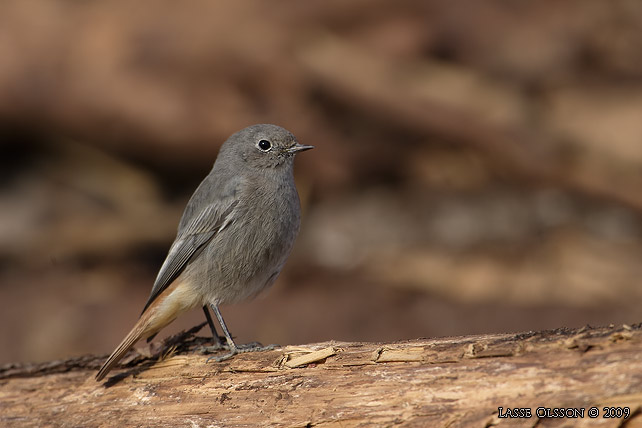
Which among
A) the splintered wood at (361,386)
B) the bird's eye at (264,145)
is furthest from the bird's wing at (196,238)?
the bird's eye at (264,145)

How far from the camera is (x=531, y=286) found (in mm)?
10391

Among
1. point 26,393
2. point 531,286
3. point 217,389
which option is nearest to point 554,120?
point 531,286

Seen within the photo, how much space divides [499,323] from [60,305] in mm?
6934

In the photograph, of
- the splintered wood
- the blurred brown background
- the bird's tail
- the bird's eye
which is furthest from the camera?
the blurred brown background

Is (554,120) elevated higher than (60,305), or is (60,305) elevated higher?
(554,120)

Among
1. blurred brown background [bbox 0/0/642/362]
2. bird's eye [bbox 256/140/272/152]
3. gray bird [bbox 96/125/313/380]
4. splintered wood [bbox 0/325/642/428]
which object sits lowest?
splintered wood [bbox 0/325/642/428]

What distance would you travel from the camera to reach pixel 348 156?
10.8 meters

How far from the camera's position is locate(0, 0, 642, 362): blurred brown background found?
10203 mm

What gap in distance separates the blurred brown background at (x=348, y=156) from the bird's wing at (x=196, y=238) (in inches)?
168

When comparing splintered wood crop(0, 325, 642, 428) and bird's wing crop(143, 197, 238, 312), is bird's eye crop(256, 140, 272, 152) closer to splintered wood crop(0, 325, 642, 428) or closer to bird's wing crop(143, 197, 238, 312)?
bird's wing crop(143, 197, 238, 312)

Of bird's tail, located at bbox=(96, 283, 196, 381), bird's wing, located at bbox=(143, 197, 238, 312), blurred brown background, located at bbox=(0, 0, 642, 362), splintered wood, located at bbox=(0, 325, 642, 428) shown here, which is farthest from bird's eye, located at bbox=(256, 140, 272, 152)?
A: blurred brown background, located at bbox=(0, 0, 642, 362)

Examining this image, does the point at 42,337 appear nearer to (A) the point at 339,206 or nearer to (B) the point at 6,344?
(B) the point at 6,344

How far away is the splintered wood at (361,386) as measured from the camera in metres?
3.86

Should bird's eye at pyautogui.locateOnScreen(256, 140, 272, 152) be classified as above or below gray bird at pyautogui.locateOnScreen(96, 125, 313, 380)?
above
